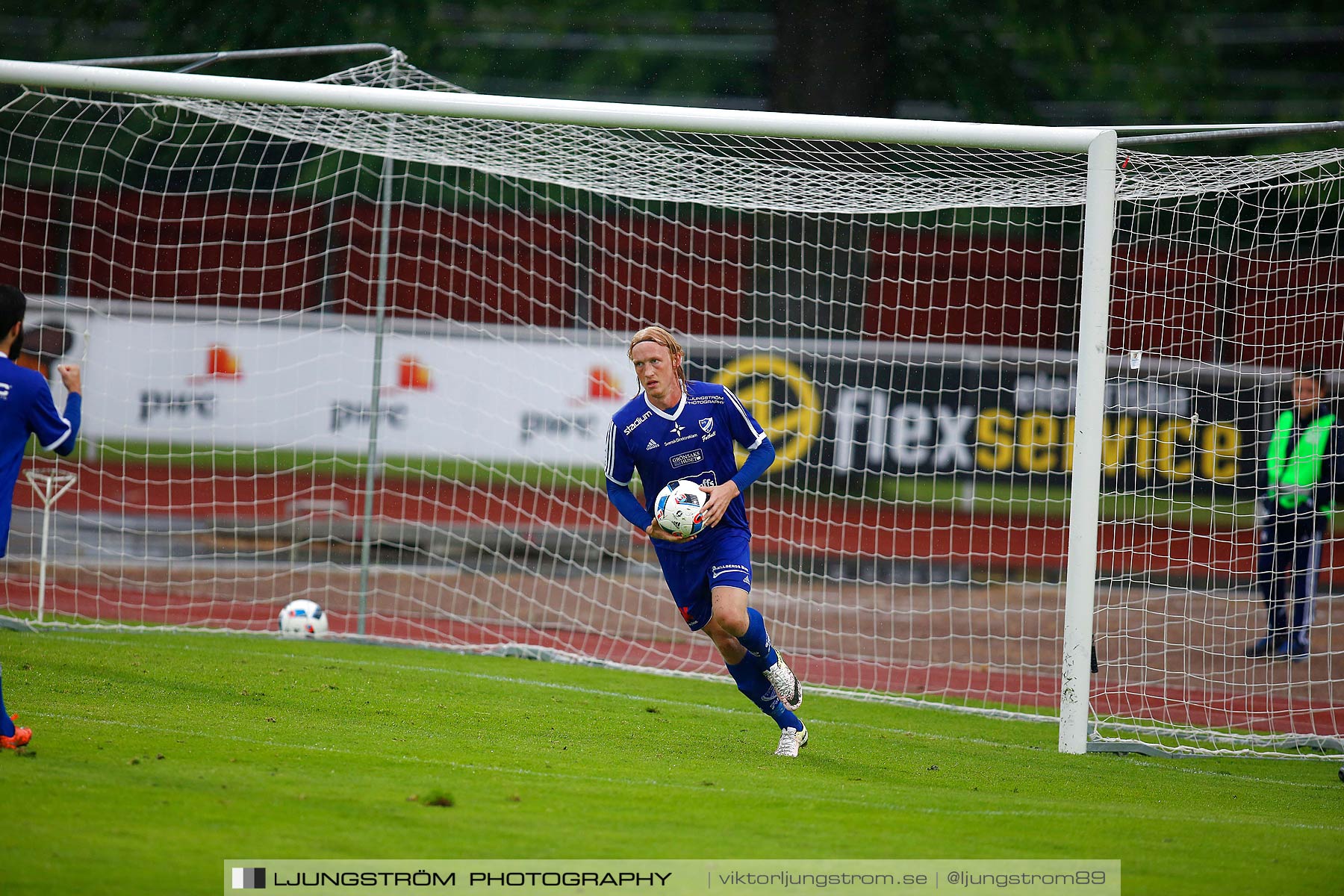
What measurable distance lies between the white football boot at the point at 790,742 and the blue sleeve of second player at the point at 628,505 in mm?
1221

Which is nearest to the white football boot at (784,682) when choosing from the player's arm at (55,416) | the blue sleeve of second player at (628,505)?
the blue sleeve of second player at (628,505)

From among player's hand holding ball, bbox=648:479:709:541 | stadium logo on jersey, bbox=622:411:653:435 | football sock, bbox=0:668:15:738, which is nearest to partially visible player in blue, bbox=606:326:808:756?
stadium logo on jersey, bbox=622:411:653:435

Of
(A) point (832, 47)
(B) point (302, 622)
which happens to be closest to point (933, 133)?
(B) point (302, 622)

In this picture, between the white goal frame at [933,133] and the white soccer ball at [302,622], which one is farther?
the white soccer ball at [302,622]

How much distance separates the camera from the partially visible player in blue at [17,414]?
4887mm

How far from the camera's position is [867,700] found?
8250mm

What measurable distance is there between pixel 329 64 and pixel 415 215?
241 centimetres

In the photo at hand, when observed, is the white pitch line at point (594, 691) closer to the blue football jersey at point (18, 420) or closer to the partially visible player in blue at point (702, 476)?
the partially visible player in blue at point (702, 476)

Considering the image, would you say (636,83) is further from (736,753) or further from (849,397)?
(736,753)

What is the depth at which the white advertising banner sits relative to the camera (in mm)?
13734

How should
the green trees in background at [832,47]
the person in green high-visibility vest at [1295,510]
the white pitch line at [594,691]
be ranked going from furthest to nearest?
1. the green trees in background at [832,47]
2. the person in green high-visibility vest at [1295,510]
3. the white pitch line at [594,691]

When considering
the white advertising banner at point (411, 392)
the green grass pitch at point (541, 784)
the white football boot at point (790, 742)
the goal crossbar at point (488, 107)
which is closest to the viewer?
the green grass pitch at point (541, 784)

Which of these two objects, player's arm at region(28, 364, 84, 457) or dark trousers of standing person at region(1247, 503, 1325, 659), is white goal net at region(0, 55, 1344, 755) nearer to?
dark trousers of standing person at region(1247, 503, 1325, 659)

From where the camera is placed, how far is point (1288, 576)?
9.39 meters
